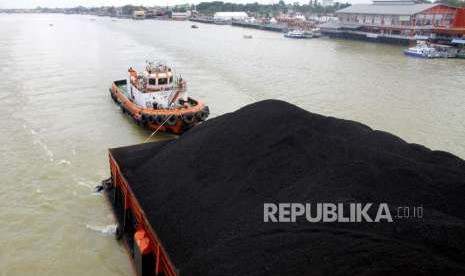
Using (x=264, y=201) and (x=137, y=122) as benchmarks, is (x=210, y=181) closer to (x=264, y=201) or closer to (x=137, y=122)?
(x=264, y=201)

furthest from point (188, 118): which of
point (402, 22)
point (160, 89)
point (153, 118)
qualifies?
point (402, 22)

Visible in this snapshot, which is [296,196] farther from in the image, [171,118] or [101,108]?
[101,108]

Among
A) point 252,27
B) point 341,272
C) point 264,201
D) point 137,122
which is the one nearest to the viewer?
point 341,272

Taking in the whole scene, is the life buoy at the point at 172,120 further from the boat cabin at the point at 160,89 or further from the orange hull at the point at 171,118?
the boat cabin at the point at 160,89

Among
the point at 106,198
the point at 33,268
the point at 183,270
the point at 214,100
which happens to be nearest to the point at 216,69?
the point at 214,100

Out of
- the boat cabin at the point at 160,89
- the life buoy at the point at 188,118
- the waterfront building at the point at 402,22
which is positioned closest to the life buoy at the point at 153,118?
the boat cabin at the point at 160,89

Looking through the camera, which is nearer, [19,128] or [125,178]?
[125,178]
